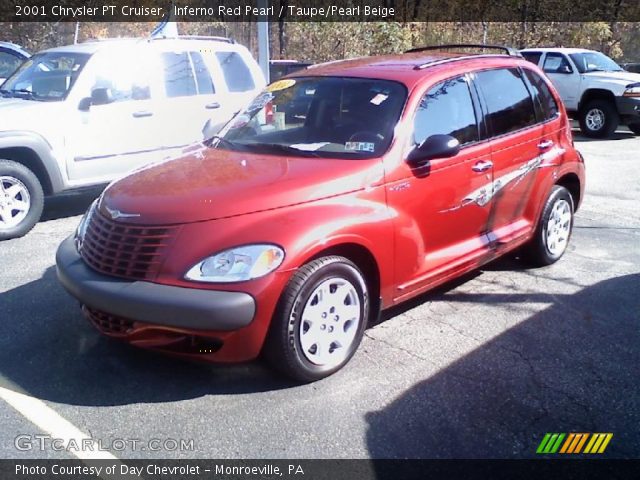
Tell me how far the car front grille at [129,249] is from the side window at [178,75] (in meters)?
4.21

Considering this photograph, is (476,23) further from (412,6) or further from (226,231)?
(226,231)

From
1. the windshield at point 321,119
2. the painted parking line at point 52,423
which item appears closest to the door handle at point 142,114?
the windshield at point 321,119

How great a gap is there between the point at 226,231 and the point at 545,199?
3076mm

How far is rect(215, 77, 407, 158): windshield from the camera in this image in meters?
4.16

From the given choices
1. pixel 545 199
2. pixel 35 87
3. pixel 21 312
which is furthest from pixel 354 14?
pixel 21 312

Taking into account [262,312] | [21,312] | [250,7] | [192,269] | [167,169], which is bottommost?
[21,312]

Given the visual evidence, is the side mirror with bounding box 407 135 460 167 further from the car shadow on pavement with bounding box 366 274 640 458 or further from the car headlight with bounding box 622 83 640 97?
the car headlight with bounding box 622 83 640 97

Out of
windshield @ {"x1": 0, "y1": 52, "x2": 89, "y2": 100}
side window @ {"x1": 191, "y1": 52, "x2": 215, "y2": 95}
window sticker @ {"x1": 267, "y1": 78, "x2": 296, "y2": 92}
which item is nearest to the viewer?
window sticker @ {"x1": 267, "y1": 78, "x2": 296, "y2": 92}

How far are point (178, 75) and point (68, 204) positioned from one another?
2085mm

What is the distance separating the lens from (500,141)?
15.9 feet

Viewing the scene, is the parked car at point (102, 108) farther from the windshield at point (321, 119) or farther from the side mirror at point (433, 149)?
the side mirror at point (433, 149)

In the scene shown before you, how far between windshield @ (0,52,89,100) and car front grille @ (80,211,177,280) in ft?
12.3

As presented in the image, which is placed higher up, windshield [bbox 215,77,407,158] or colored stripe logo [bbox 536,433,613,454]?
windshield [bbox 215,77,407,158]

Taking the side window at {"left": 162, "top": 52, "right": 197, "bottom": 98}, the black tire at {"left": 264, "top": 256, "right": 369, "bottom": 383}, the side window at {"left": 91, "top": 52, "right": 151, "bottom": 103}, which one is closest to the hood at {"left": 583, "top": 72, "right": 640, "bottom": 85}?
the side window at {"left": 162, "top": 52, "right": 197, "bottom": 98}
